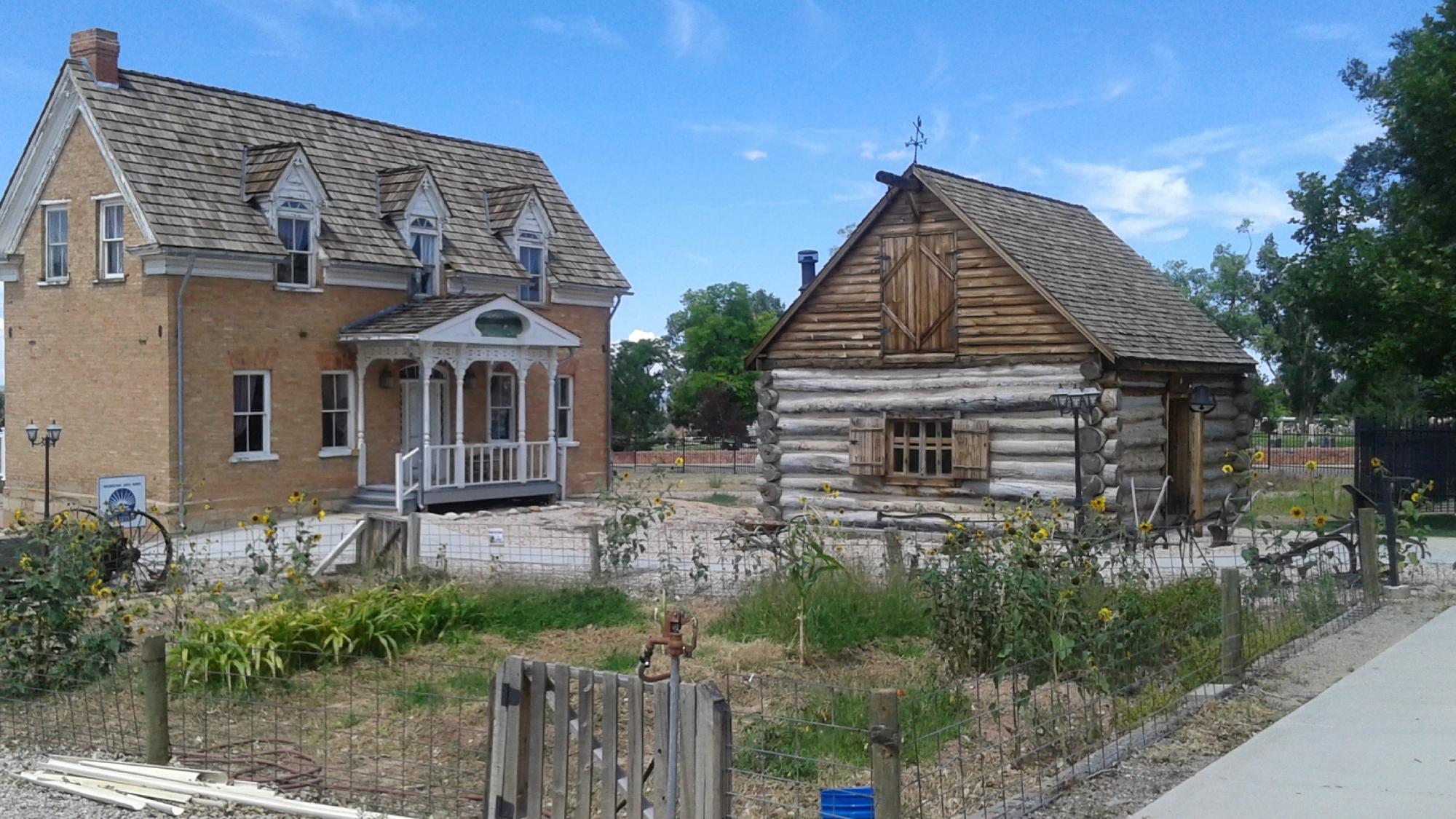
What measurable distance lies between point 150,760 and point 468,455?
18866mm

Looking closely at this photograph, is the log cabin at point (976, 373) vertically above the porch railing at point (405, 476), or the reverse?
the log cabin at point (976, 373)

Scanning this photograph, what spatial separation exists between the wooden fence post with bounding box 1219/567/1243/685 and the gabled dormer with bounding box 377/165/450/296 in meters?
19.1

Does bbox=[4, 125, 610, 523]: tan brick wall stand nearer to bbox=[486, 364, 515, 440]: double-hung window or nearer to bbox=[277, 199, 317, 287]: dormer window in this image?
bbox=[277, 199, 317, 287]: dormer window

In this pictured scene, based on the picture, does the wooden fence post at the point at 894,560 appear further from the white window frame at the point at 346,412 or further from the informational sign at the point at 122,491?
the white window frame at the point at 346,412

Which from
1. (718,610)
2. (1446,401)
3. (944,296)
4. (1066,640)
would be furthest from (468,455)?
(1066,640)

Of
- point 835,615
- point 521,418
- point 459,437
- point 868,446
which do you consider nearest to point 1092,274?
point 868,446

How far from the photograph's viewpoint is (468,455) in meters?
26.7

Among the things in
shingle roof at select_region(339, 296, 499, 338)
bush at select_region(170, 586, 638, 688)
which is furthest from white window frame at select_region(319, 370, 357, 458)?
bush at select_region(170, 586, 638, 688)

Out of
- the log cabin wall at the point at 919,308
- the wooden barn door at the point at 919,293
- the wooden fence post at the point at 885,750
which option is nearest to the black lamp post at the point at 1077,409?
the log cabin wall at the point at 919,308

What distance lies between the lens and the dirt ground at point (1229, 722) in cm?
705

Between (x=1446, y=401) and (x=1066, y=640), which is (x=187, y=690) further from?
(x=1446, y=401)

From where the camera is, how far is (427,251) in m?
26.7

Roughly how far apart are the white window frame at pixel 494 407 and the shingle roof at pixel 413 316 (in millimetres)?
2346

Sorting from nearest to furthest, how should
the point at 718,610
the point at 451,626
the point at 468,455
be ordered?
the point at 451,626 < the point at 718,610 < the point at 468,455
